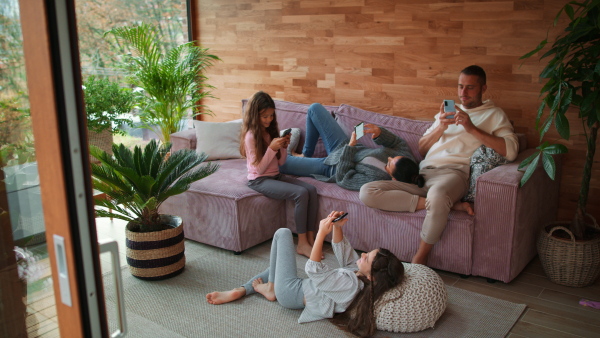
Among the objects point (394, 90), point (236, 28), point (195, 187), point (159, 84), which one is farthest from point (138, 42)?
point (394, 90)

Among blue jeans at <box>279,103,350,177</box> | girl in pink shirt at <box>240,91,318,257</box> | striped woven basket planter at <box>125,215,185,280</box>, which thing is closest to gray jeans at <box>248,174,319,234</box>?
girl in pink shirt at <box>240,91,318,257</box>

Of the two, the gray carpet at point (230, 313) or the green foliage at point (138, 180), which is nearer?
the gray carpet at point (230, 313)

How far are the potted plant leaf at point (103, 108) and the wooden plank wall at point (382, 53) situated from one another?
0.98 metres

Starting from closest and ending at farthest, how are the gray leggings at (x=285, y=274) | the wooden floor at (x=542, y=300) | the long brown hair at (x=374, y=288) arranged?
1. the long brown hair at (x=374, y=288)
2. the wooden floor at (x=542, y=300)
3. the gray leggings at (x=285, y=274)

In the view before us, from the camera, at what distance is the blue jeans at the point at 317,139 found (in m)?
4.04

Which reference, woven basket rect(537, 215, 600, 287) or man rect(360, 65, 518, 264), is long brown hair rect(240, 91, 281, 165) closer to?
man rect(360, 65, 518, 264)

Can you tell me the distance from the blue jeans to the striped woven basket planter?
1076 mm

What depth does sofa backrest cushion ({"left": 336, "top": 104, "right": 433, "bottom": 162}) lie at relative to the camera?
392 cm

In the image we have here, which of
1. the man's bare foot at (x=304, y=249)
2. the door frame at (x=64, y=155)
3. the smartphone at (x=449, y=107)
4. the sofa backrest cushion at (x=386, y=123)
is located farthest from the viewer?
the sofa backrest cushion at (x=386, y=123)

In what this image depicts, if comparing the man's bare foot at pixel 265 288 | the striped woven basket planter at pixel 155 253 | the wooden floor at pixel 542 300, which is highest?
the striped woven basket planter at pixel 155 253

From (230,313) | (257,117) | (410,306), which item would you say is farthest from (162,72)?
(410,306)

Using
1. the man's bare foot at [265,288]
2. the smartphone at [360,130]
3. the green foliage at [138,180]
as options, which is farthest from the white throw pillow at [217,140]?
the man's bare foot at [265,288]

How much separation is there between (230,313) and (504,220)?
61.4 inches

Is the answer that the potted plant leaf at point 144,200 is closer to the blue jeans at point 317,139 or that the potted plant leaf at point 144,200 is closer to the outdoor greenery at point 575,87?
the blue jeans at point 317,139
